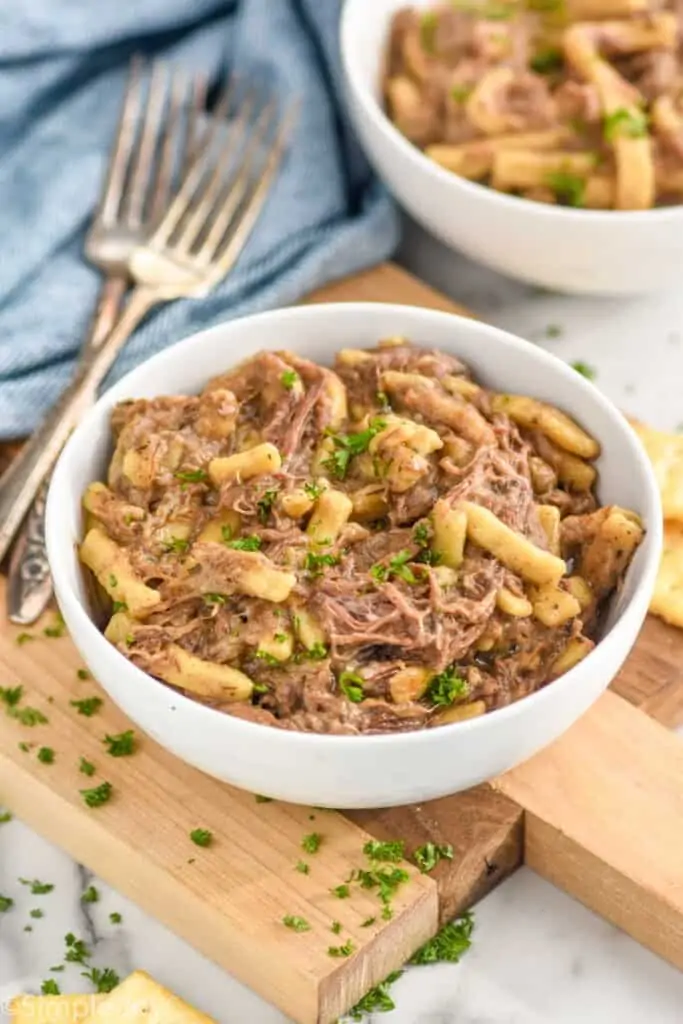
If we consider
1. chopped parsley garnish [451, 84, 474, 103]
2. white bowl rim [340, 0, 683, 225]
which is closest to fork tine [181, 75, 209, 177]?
white bowl rim [340, 0, 683, 225]

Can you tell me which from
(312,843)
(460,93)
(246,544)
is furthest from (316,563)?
(460,93)

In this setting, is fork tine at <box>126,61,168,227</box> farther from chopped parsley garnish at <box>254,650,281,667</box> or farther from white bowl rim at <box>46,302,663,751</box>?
chopped parsley garnish at <box>254,650,281,667</box>

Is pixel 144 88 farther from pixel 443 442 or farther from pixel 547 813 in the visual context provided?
pixel 547 813

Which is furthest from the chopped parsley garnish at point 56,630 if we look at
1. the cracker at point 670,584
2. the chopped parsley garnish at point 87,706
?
the cracker at point 670,584

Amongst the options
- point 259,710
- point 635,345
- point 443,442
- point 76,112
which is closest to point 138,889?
point 259,710

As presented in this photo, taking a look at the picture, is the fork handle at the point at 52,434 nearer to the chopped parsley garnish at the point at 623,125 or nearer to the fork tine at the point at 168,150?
the fork tine at the point at 168,150

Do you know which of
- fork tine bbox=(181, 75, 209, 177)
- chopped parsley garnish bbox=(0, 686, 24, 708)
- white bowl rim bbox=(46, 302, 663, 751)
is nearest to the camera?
white bowl rim bbox=(46, 302, 663, 751)
